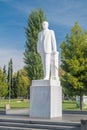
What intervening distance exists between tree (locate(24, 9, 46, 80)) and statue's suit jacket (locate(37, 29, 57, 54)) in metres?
23.2

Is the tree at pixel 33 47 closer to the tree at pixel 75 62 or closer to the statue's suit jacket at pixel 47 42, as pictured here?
the tree at pixel 75 62

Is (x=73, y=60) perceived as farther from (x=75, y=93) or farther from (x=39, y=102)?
(x=39, y=102)

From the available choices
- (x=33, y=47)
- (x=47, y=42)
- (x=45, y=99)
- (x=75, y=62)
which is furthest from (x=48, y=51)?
(x=33, y=47)

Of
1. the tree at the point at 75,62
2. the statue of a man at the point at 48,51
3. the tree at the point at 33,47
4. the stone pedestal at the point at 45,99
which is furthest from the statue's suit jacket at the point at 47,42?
the tree at the point at 33,47

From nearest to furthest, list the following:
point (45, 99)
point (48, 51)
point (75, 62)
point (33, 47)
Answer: point (45, 99) → point (48, 51) → point (75, 62) → point (33, 47)

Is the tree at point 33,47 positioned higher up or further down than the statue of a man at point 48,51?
higher up

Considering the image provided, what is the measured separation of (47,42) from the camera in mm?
14352

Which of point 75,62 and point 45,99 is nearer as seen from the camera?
Answer: point 45,99

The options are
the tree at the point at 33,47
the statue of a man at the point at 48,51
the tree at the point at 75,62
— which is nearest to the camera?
the statue of a man at the point at 48,51

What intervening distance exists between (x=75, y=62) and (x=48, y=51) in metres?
11.7

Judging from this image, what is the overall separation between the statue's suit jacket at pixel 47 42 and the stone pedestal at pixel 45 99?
5.04 feet

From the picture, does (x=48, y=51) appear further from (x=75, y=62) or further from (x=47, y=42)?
(x=75, y=62)

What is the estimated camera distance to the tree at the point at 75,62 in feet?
84.5

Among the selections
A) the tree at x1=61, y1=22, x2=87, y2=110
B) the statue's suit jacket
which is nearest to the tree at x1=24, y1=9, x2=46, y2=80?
the tree at x1=61, y1=22, x2=87, y2=110
